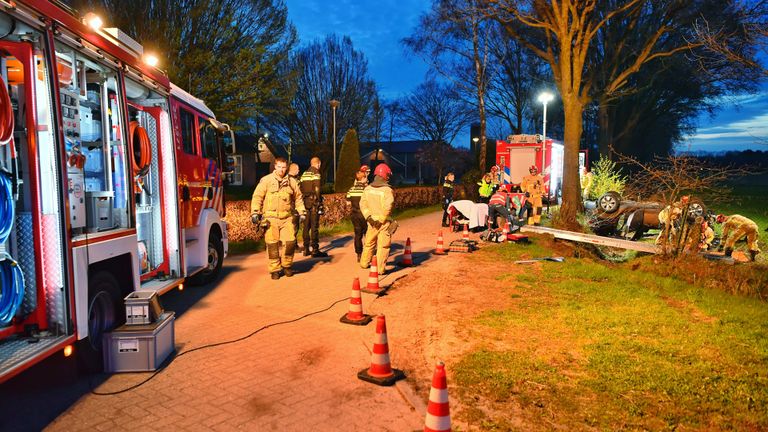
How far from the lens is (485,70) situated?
3100 cm

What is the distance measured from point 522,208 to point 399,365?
11956 millimetres

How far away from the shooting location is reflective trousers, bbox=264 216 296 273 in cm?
907

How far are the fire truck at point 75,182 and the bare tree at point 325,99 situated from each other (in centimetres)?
3368

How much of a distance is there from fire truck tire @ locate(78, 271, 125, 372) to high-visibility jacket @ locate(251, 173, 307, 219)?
12.4 feet

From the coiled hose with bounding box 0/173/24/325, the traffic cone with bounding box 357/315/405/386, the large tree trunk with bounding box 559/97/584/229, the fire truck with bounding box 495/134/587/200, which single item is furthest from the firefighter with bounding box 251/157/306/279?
the fire truck with bounding box 495/134/587/200

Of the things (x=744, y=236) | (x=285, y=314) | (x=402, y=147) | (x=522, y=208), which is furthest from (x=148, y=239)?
(x=402, y=147)

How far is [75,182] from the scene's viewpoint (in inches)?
184

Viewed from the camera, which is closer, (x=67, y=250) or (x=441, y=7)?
(x=67, y=250)

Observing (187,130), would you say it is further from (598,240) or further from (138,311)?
(598,240)

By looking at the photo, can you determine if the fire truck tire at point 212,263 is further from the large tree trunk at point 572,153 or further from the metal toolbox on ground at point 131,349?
the large tree trunk at point 572,153

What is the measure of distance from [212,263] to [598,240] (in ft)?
25.5

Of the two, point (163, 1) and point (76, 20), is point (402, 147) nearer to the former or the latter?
point (163, 1)

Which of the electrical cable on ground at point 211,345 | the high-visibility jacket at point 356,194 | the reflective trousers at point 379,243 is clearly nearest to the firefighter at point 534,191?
the high-visibility jacket at point 356,194

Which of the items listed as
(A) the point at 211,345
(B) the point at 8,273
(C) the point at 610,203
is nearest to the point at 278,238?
(A) the point at 211,345
